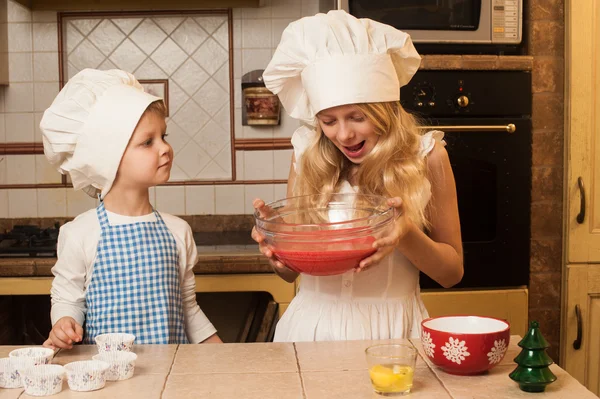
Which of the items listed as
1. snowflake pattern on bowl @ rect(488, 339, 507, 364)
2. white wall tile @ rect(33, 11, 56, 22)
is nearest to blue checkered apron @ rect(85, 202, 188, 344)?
snowflake pattern on bowl @ rect(488, 339, 507, 364)

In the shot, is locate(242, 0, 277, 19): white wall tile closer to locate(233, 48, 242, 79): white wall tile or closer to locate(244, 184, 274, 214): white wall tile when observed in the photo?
locate(233, 48, 242, 79): white wall tile

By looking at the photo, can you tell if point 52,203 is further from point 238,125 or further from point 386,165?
point 386,165

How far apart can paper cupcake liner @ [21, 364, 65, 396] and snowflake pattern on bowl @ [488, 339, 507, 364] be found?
0.67 m

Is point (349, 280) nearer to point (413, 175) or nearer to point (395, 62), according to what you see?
point (413, 175)

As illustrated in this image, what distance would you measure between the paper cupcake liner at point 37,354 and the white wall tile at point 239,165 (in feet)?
5.89

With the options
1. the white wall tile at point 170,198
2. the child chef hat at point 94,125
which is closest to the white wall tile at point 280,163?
the white wall tile at point 170,198

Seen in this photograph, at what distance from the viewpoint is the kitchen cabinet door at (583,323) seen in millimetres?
2586

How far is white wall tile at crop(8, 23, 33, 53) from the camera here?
2.97 m

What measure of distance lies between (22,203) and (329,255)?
6.77 feet

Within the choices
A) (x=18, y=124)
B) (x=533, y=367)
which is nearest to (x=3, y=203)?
(x=18, y=124)

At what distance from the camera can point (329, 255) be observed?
4.35 feet

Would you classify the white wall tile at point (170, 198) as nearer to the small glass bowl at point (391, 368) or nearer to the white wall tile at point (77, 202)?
the white wall tile at point (77, 202)

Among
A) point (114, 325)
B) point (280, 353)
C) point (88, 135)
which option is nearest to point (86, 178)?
point (88, 135)

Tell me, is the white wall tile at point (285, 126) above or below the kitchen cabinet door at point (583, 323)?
above
